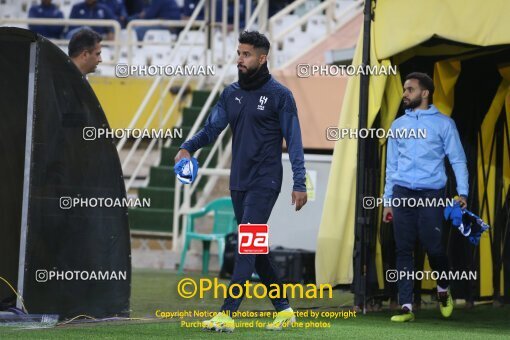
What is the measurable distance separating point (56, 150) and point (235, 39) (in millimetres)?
11034

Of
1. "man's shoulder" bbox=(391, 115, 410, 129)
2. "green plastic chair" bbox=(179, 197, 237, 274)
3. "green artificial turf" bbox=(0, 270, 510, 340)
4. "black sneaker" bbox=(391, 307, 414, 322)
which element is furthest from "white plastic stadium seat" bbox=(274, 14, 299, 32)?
"black sneaker" bbox=(391, 307, 414, 322)

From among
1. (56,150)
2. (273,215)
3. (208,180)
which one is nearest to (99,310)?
(56,150)

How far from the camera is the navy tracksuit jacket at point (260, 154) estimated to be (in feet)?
32.1

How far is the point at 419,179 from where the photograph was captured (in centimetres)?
1121

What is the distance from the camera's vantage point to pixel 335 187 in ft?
39.5

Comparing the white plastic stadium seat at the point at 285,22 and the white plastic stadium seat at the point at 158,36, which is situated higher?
the white plastic stadium seat at the point at 285,22

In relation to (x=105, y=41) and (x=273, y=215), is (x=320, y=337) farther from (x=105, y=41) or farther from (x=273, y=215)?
(x=105, y=41)

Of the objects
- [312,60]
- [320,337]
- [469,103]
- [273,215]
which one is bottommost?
[320,337]

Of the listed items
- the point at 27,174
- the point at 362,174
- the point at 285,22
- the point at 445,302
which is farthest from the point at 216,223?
the point at 27,174

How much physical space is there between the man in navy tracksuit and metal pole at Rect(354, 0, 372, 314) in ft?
6.11

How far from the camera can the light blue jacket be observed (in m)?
11.2

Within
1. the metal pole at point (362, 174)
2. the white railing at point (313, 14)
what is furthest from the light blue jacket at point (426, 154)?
the white railing at point (313, 14)

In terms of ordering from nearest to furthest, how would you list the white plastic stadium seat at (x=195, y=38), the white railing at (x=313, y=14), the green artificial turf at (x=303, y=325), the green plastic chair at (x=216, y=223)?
1. the green artificial turf at (x=303, y=325)
2. the green plastic chair at (x=216, y=223)
3. the white railing at (x=313, y=14)
4. the white plastic stadium seat at (x=195, y=38)

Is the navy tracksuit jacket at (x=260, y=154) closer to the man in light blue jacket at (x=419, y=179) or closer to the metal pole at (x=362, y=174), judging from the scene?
the man in light blue jacket at (x=419, y=179)
